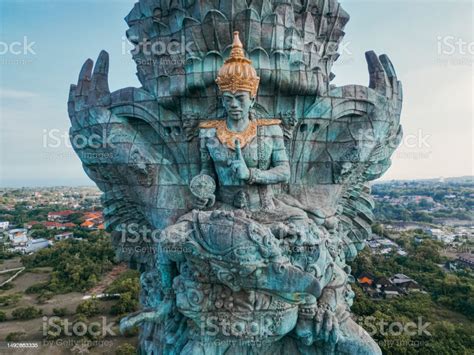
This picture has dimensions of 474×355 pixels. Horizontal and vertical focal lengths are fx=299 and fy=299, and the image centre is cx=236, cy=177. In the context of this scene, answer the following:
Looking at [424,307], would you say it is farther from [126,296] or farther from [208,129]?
[208,129]

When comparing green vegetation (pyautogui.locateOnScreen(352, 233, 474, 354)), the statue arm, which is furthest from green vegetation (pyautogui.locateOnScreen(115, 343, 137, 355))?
the statue arm

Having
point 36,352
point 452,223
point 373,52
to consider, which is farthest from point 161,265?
point 452,223

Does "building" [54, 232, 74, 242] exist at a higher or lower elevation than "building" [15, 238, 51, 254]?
higher

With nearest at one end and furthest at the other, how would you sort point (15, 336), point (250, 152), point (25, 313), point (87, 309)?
point (250, 152) < point (15, 336) < point (87, 309) < point (25, 313)

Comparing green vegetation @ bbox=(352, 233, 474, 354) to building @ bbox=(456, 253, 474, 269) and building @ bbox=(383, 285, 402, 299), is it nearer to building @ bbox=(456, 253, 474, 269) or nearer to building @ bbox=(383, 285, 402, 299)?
building @ bbox=(383, 285, 402, 299)

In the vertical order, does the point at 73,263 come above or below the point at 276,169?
below

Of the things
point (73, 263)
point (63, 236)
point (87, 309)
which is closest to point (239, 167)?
point (87, 309)
